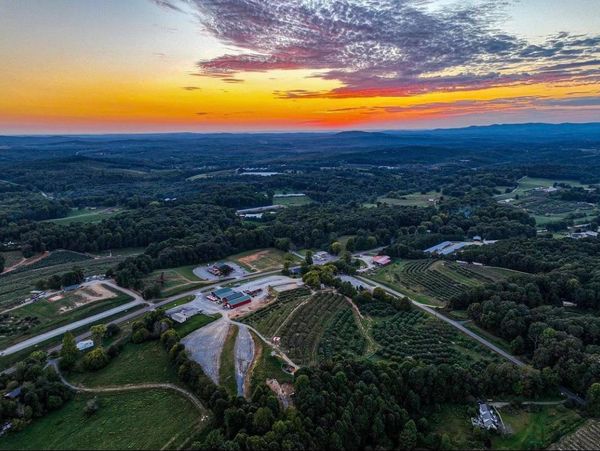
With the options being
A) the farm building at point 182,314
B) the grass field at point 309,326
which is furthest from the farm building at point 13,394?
the grass field at point 309,326

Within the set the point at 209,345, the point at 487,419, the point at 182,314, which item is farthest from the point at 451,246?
the point at 209,345

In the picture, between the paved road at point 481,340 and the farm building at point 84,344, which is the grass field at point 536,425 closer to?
the paved road at point 481,340

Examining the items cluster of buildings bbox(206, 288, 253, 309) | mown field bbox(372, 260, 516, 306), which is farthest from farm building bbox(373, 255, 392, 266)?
cluster of buildings bbox(206, 288, 253, 309)

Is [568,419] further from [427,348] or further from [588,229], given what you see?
[588,229]

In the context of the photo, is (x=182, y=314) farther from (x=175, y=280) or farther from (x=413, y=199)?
(x=413, y=199)

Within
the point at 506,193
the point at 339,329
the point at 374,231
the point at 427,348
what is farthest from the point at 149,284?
the point at 506,193

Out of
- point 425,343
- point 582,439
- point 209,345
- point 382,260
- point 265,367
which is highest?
point 265,367
